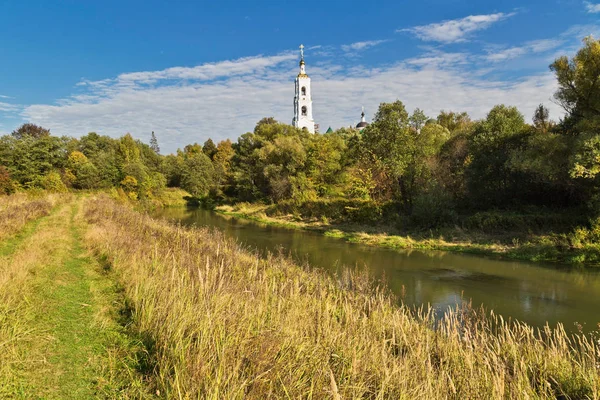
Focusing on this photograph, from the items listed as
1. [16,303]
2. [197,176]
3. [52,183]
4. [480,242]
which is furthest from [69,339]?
[197,176]

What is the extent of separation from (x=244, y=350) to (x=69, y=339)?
3.53 metres

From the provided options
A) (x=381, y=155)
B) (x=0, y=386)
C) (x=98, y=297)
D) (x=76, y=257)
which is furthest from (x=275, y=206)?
(x=0, y=386)

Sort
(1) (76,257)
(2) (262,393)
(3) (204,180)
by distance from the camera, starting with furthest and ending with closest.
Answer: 1. (3) (204,180)
2. (1) (76,257)
3. (2) (262,393)

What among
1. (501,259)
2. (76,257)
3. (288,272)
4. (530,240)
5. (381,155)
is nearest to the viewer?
(288,272)

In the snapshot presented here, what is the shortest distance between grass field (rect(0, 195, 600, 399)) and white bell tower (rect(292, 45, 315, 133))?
253 feet

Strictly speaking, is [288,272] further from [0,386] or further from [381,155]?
[381,155]

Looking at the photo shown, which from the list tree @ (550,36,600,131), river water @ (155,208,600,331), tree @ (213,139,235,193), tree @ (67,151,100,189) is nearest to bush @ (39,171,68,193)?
tree @ (67,151,100,189)

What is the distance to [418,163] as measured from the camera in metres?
29.2

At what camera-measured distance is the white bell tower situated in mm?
83625

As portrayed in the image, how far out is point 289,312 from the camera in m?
6.73

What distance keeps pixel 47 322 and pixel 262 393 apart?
5.04 meters

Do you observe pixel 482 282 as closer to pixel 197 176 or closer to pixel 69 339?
pixel 69 339

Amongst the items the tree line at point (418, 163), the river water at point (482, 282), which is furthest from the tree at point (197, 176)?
the river water at point (482, 282)

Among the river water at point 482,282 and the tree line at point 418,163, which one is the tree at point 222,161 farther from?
the river water at point 482,282
